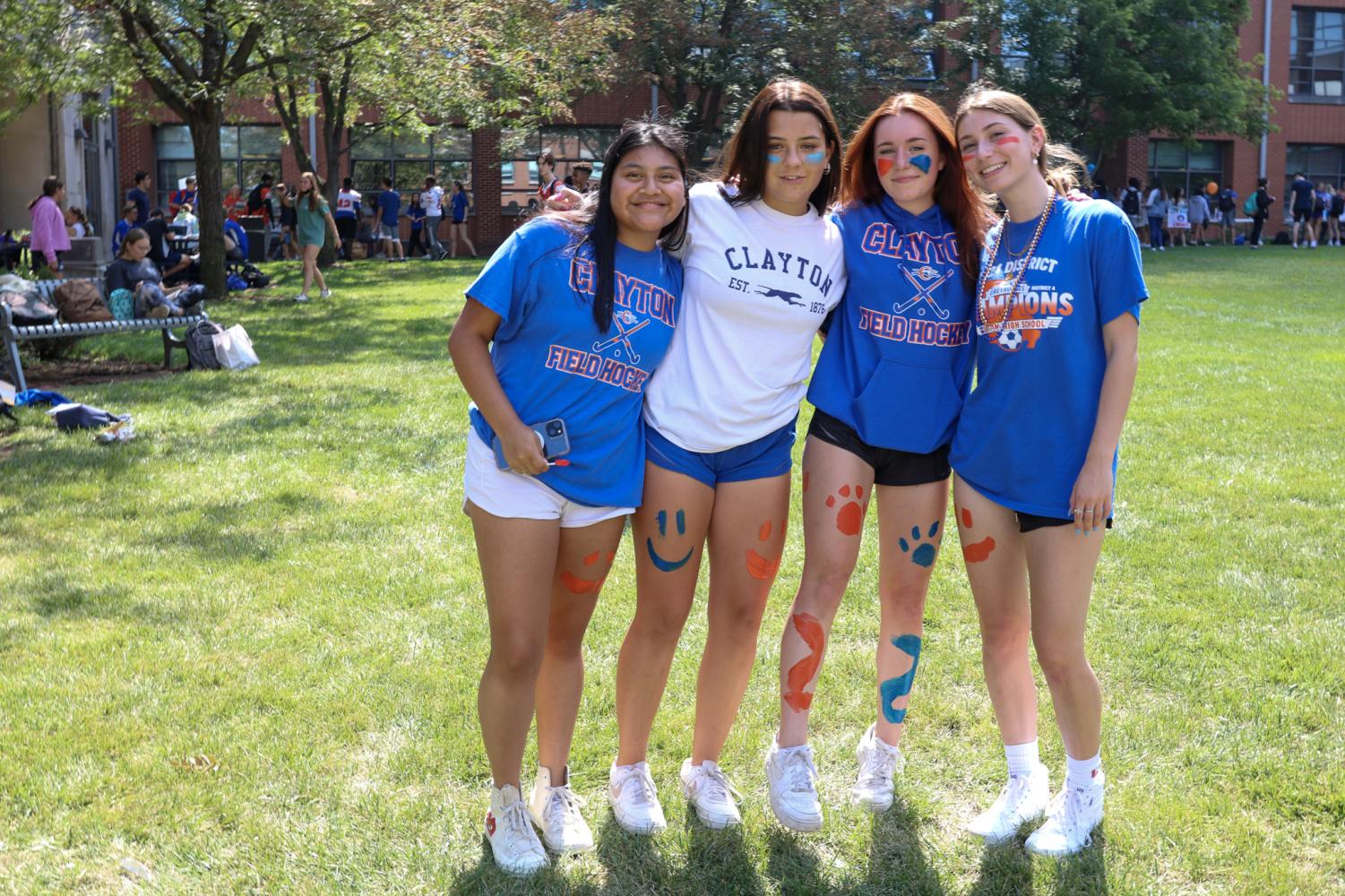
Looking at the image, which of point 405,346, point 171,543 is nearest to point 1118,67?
point 405,346

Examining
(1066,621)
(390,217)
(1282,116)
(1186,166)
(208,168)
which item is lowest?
(1066,621)

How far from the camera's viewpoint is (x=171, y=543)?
6.14m

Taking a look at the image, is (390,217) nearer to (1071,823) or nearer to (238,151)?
(238,151)

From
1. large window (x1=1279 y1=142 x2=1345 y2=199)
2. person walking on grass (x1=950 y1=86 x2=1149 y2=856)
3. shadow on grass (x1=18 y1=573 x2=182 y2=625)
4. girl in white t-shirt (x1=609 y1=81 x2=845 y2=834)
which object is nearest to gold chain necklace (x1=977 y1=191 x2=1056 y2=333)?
person walking on grass (x1=950 y1=86 x2=1149 y2=856)

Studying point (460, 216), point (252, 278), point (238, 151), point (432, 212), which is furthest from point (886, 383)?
point (238, 151)

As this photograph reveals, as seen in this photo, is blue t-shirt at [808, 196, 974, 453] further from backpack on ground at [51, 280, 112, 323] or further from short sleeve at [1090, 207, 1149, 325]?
backpack on ground at [51, 280, 112, 323]

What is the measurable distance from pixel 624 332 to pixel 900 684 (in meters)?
1.35

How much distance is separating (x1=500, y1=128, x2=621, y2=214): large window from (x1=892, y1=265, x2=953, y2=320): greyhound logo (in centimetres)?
3016

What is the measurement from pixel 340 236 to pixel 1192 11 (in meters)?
21.5

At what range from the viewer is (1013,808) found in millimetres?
3455

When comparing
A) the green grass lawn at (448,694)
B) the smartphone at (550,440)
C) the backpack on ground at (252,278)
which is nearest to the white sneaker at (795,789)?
the green grass lawn at (448,694)

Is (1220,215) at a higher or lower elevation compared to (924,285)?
higher

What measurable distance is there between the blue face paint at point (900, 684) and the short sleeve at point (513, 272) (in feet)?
4.79

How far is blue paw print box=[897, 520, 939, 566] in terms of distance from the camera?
3.44m
